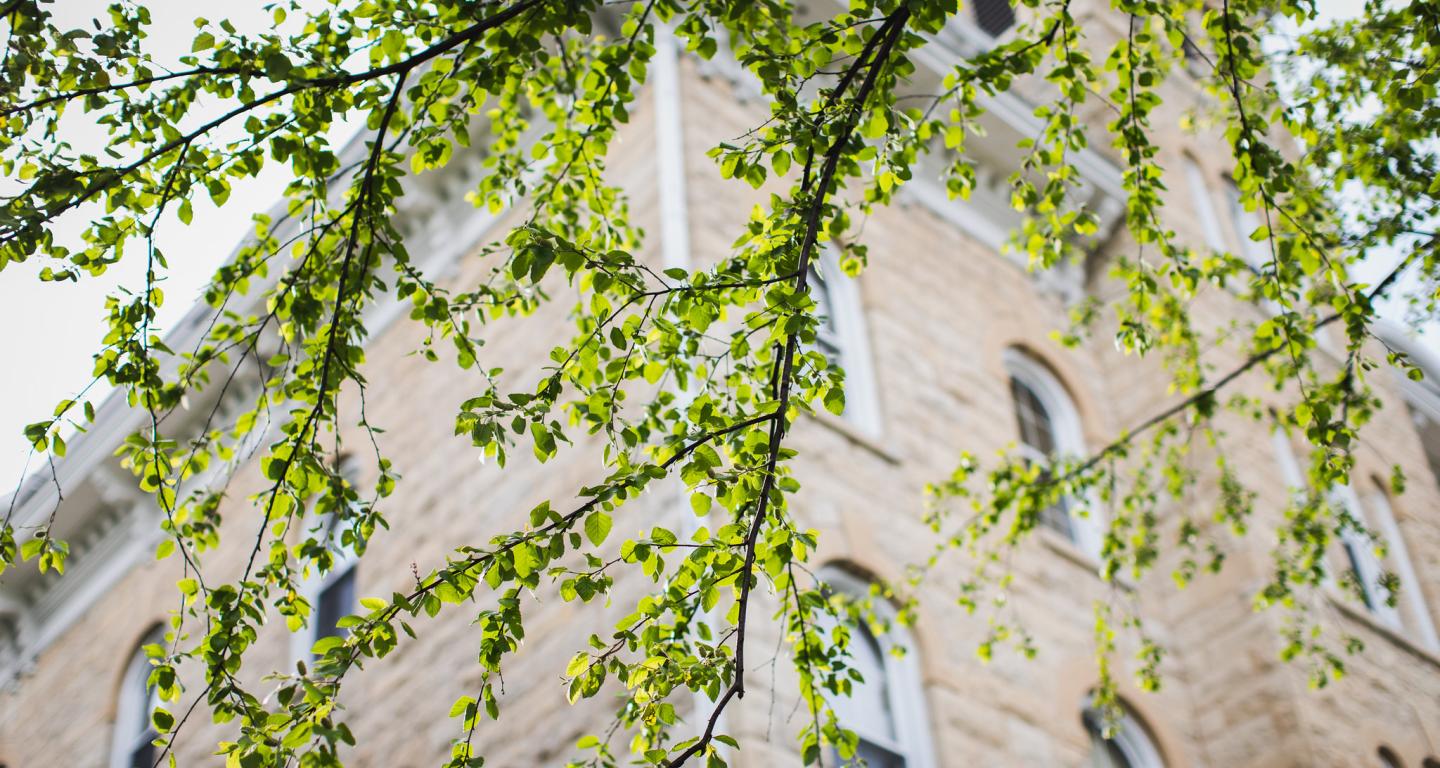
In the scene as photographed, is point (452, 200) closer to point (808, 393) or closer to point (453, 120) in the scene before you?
point (453, 120)

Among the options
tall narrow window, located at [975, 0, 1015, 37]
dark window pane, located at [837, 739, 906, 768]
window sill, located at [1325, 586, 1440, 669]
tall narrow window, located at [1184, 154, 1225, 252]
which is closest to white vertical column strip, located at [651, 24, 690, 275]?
dark window pane, located at [837, 739, 906, 768]

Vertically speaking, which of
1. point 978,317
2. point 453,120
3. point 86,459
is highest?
point 978,317

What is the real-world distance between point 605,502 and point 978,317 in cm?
869

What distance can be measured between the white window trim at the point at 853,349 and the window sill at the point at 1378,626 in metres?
4.18

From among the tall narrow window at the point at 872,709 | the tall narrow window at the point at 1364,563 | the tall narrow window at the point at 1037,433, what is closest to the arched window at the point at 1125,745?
the tall narrow window at the point at 1037,433

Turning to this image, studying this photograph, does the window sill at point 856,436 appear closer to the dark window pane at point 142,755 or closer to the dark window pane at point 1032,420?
the dark window pane at point 1032,420

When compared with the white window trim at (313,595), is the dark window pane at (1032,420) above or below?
above

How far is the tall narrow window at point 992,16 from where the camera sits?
795 inches

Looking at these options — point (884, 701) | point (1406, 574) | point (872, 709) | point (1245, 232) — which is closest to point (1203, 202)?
point (1245, 232)

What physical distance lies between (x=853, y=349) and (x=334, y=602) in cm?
449

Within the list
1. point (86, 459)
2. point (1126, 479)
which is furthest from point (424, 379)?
point (1126, 479)

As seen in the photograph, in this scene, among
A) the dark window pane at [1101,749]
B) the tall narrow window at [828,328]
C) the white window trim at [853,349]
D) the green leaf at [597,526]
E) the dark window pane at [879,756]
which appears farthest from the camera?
the tall narrow window at [828,328]

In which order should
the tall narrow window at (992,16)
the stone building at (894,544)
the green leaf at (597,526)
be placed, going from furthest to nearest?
the tall narrow window at (992,16) → the stone building at (894,544) → the green leaf at (597,526)

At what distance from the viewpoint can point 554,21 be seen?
16.1ft
